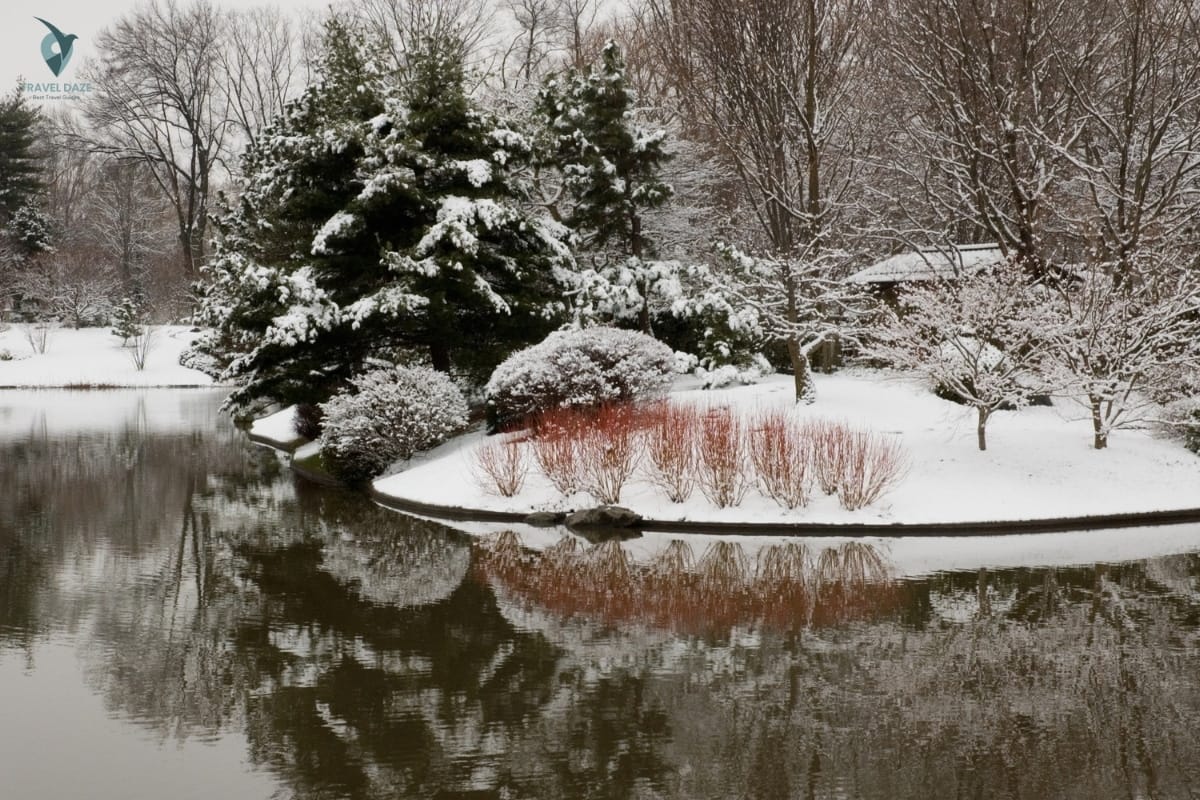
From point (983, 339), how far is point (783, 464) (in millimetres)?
4116

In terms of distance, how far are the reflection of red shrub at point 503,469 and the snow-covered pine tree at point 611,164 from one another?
8294 mm

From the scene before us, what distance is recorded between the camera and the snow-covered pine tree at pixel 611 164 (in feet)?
80.9

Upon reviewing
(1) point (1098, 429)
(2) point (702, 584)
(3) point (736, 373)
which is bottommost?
(2) point (702, 584)

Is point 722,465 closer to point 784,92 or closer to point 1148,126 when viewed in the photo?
point 784,92

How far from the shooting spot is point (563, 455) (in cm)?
1533

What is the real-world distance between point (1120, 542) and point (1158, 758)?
25.5 feet

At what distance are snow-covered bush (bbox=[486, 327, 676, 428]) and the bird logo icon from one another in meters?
39.0

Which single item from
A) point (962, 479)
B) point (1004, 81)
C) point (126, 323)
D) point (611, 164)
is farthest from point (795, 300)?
point (126, 323)

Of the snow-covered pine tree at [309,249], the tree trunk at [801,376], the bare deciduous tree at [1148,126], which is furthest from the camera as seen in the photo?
the snow-covered pine tree at [309,249]

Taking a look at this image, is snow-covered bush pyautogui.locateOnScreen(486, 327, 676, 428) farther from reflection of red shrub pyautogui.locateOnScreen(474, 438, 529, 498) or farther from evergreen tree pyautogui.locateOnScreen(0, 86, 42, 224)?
evergreen tree pyautogui.locateOnScreen(0, 86, 42, 224)

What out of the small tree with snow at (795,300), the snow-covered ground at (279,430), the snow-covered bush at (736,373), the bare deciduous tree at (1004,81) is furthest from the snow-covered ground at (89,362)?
the bare deciduous tree at (1004,81)

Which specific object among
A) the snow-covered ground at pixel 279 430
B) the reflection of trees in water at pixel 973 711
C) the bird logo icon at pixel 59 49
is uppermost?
the bird logo icon at pixel 59 49

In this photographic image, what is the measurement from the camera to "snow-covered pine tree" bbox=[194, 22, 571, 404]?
66.3 ft

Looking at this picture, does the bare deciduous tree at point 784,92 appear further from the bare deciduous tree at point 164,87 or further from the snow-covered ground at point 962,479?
the bare deciduous tree at point 164,87
